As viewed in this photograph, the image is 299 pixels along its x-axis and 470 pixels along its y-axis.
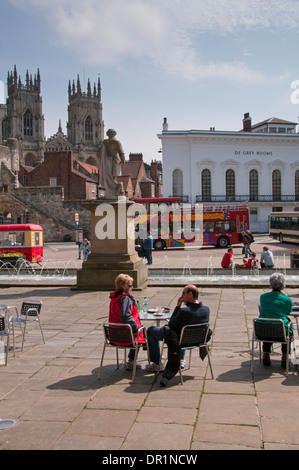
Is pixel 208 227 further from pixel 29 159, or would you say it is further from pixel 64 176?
pixel 29 159

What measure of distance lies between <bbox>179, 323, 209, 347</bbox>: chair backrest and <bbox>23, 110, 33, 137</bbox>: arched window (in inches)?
4524

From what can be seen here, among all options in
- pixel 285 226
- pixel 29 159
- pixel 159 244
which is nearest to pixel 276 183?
pixel 285 226

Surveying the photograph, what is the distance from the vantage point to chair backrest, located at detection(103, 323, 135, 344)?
229 inches

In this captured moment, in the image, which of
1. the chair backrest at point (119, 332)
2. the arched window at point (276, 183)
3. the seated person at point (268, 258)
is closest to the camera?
the chair backrest at point (119, 332)

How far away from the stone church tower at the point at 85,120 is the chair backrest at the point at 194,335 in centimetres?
11119

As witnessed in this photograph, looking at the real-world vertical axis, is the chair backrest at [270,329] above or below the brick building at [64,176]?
below

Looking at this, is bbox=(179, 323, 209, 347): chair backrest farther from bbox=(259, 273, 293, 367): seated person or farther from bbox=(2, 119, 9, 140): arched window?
bbox=(2, 119, 9, 140): arched window

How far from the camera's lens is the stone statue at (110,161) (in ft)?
42.9

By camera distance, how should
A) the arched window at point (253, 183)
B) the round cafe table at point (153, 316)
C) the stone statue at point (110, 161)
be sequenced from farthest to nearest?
the arched window at point (253, 183) < the stone statue at point (110, 161) < the round cafe table at point (153, 316)

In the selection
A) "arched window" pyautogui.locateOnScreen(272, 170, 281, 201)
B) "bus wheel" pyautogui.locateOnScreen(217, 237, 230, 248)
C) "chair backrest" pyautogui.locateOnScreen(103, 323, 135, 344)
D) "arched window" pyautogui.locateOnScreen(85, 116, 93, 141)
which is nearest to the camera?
"chair backrest" pyautogui.locateOnScreen(103, 323, 135, 344)

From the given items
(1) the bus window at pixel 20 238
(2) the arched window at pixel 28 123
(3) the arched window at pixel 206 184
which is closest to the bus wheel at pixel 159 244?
(1) the bus window at pixel 20 238

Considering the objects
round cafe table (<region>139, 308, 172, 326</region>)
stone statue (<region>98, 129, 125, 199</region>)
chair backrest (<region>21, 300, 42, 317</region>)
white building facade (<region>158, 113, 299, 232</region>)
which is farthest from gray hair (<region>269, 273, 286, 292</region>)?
white building facade (<region>158, 113, 299, 232</region>)

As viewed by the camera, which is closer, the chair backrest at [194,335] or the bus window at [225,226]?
the chair backrest at [194,335]

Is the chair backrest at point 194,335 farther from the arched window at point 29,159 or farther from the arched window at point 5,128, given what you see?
the arched window at point 5,128
